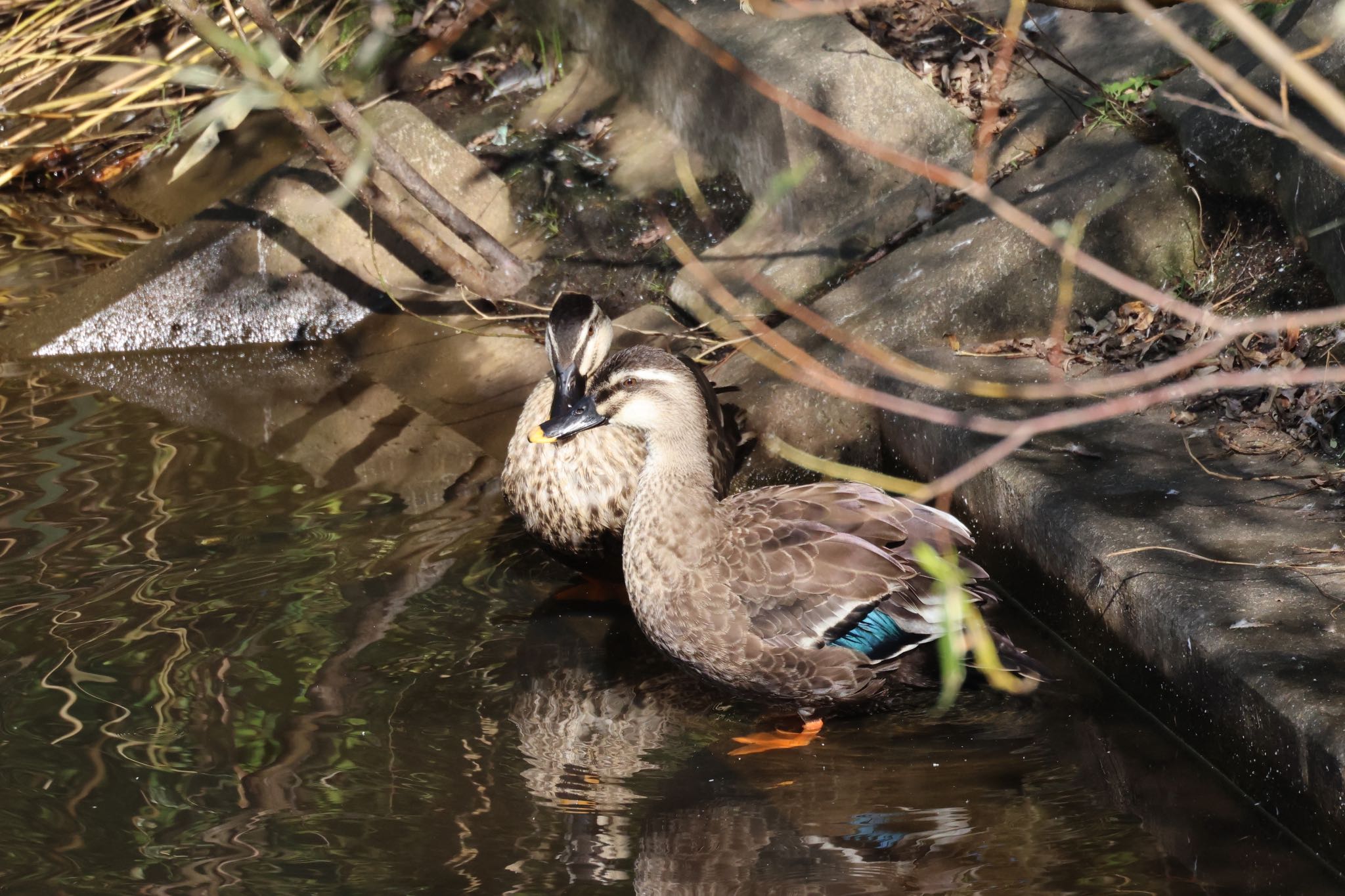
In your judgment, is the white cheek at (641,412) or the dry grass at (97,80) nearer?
the white cheek at (641,412)

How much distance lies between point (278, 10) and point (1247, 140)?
261 inches

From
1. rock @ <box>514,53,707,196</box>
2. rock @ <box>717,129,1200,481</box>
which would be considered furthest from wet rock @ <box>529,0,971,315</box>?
rock @ <box>717,129,1200,481</box>

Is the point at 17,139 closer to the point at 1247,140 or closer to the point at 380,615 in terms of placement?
the point at 380,615

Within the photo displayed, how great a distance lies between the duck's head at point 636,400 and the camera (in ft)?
14.2

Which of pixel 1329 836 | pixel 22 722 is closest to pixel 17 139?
pixel 22 722

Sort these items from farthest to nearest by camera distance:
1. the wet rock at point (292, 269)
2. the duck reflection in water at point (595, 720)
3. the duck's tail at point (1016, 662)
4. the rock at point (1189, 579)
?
the wet rock at point (292, 269)
the duck's tail at point (1016, 662)
the duck reflection in water at point (595, 720)
the rock at point (1189, 579)

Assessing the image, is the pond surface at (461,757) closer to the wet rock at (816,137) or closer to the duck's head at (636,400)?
the duck's head at (636,400)

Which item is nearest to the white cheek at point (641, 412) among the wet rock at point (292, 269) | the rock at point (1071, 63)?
the rock at point (1071, 63)

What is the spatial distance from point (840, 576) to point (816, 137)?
2857 millimetres

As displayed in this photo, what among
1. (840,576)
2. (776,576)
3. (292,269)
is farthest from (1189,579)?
(292,269)

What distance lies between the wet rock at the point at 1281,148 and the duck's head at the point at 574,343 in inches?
84.2

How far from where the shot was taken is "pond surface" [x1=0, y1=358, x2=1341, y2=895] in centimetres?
332

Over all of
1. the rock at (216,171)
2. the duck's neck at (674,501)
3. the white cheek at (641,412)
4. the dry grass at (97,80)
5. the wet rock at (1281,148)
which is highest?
the dry grass at (97,80)

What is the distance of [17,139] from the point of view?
9711 millimetres
